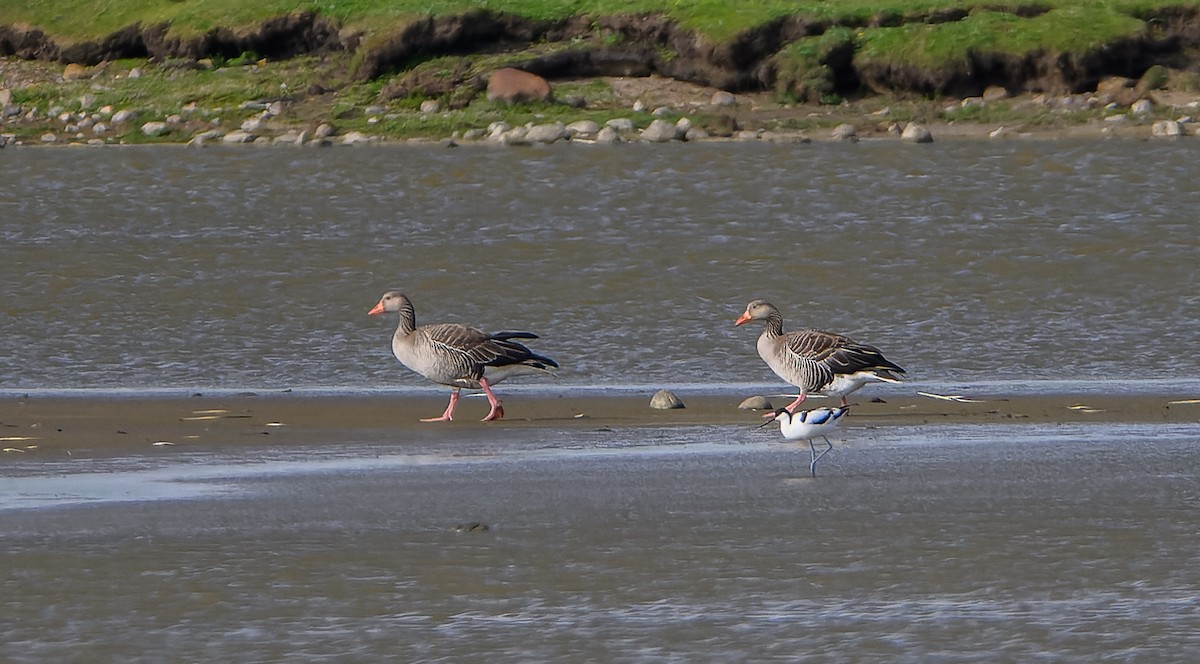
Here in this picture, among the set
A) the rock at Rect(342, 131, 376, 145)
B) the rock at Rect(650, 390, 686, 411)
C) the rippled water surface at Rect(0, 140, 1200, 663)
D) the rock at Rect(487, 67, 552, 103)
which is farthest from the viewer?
the rock at Rect(487, 67, 552, 103)

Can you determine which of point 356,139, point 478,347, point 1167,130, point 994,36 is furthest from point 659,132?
point 478,347

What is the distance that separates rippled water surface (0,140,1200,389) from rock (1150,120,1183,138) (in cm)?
179

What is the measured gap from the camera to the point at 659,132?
121ft

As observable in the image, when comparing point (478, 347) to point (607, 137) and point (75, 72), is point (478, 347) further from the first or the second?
point (75, 72)

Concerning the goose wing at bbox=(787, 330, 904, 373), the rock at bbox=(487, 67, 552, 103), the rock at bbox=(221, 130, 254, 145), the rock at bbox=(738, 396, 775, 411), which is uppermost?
the goose wing at bbox=(787, 330, 904, 373)

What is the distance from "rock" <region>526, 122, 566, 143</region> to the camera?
37.2 meters

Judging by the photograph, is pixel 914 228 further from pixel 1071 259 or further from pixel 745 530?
pixel 745 530

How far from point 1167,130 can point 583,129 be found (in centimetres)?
1084

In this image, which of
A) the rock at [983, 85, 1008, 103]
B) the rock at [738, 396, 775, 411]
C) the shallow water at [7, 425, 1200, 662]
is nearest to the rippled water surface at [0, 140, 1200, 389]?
the rock at [738, 396, 775, 411]

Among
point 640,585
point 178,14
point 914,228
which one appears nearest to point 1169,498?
point 640,585

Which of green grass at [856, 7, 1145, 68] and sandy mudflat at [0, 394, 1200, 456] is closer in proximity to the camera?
sandy mudflat at [0, 394, 1200, 456]

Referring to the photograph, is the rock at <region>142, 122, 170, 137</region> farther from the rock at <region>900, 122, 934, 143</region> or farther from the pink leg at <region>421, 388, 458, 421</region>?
the pink leg at <region>421, 388, 458, 421</region>

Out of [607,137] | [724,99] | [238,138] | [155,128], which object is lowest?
[607,137]

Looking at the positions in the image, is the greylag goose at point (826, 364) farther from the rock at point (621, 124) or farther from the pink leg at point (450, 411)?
the rock at point (621, 124)
